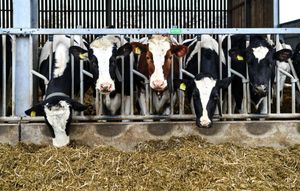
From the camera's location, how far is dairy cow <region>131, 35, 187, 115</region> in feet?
23.4

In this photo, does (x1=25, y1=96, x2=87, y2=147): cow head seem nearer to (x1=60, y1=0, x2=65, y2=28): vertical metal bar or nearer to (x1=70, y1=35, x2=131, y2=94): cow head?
(x1=70, y1=35, x2=131, y2=94): cow head

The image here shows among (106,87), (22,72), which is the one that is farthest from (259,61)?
(22,72)

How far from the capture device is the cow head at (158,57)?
7.09m

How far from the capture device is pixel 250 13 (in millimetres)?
15430

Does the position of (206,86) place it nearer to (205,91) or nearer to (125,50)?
(205,91)

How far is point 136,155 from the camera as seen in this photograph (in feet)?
21.2

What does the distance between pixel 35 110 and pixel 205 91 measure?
219 centimetres

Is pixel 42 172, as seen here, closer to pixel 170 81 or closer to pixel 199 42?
pixel 170 81

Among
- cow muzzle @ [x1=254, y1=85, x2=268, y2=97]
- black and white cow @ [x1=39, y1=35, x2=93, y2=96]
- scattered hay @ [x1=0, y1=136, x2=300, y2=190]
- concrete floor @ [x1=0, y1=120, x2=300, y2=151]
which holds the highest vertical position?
black and white cow @ [x1=39, y1=35, x2=93, y2=96]

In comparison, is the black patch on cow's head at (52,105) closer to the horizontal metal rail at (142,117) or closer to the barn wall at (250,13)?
the horizontal metal rail at (142,117)

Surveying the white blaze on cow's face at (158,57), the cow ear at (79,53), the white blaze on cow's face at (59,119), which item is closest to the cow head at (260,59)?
A: the white blaze on cow's face at (158,57)

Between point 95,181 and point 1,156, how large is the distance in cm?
135

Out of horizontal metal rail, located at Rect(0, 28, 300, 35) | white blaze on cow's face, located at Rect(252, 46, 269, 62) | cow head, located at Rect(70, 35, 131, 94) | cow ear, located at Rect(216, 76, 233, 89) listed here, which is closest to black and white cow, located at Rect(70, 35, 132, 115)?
cow head, located at Rect(70, 35, 131, 94)

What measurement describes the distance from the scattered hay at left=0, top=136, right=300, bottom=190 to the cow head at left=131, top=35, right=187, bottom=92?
89 centimetres
